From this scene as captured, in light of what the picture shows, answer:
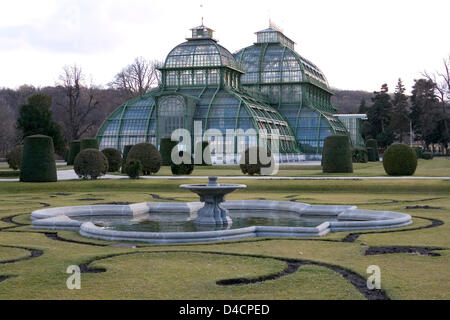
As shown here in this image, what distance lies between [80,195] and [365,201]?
1425 cm

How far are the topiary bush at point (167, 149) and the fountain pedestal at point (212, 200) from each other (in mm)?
35551

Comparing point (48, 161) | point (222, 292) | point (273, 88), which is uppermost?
point (273, 88)

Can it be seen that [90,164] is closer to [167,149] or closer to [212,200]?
[167,149]

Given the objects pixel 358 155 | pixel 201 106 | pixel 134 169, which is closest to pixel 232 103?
pixel 201 106

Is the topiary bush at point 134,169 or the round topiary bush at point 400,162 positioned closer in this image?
the topiary bush at point 134,169

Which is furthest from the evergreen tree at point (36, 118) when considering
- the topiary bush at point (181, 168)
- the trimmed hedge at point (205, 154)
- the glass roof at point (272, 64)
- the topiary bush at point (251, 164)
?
the topiary bush at point (251, 164)

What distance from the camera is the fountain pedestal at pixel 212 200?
57.5 ft

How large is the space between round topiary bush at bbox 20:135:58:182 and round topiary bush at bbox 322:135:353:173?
1891 centimetres

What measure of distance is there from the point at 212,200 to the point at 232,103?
4668 cm

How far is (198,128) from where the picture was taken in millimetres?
62938

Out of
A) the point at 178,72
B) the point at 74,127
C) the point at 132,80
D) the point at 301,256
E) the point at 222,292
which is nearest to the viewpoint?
the point at 222,292

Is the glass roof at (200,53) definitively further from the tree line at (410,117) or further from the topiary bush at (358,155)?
the tree line at (410,117)
